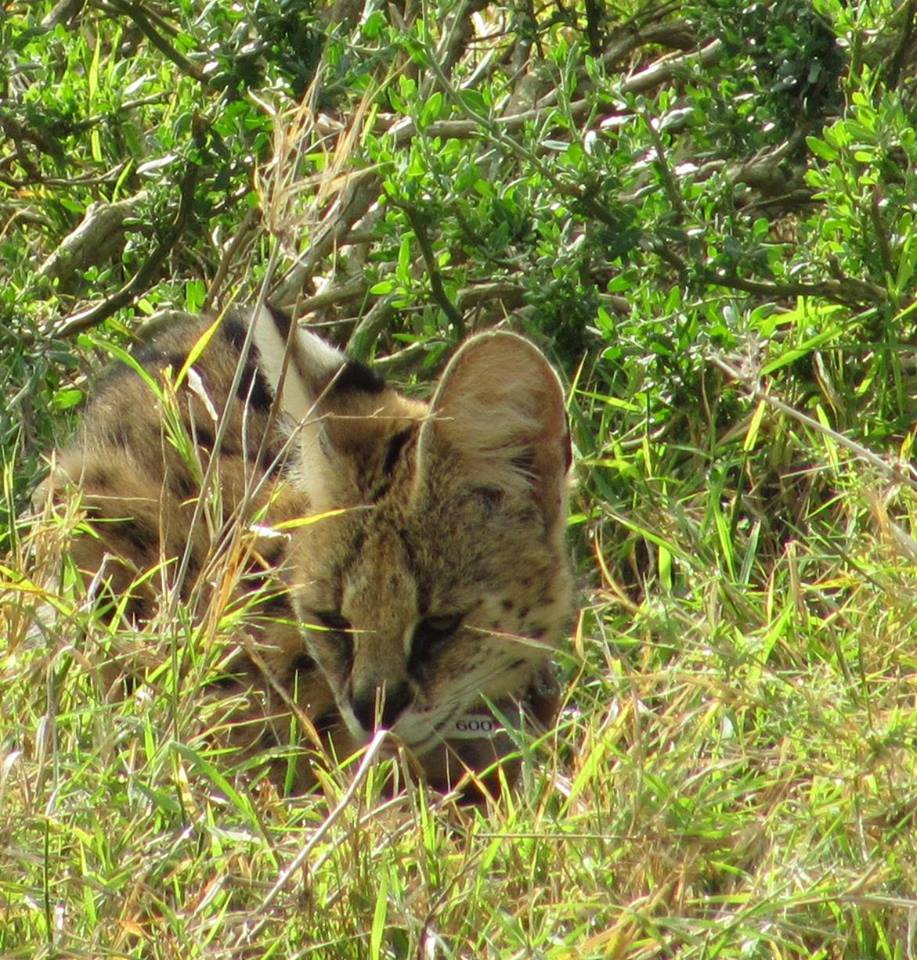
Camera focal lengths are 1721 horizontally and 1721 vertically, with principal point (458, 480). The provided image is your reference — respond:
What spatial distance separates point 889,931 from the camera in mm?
2881

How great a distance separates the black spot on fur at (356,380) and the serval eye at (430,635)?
667mm

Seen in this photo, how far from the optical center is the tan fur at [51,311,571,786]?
3.92 metres

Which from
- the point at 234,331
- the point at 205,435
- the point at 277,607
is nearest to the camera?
the point at 277,607

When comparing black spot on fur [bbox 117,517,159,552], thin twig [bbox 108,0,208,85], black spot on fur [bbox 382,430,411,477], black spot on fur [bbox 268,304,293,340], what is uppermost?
thin twig [bbox 108,0,208,85]

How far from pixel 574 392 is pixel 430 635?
1.17 meters

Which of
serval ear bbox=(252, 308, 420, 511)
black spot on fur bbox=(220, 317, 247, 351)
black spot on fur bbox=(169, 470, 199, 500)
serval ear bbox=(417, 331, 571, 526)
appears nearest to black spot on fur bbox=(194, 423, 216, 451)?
black spot on fur bbox=(169, 470, 199, 500)

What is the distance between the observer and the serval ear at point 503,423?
388cm

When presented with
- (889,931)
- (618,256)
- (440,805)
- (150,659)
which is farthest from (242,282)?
(889,931)

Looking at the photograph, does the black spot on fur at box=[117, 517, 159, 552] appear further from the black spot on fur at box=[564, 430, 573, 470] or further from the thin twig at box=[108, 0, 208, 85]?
the thin twig at box=[108, 0, 208, 85]

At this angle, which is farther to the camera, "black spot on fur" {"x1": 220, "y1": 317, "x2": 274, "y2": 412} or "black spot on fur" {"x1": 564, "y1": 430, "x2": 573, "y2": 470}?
"black spot on fur" {"x1": 220, "y1": 317, "x2": 274, "y2": 412}

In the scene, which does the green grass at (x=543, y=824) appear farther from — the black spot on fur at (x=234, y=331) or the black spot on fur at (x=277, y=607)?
the black spot on fur at (x=234, y=331)

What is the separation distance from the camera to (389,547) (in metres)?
3.99

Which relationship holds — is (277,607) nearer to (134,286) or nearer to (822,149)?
(134,286)

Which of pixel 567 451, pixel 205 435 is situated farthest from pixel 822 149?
pixel 205 435
